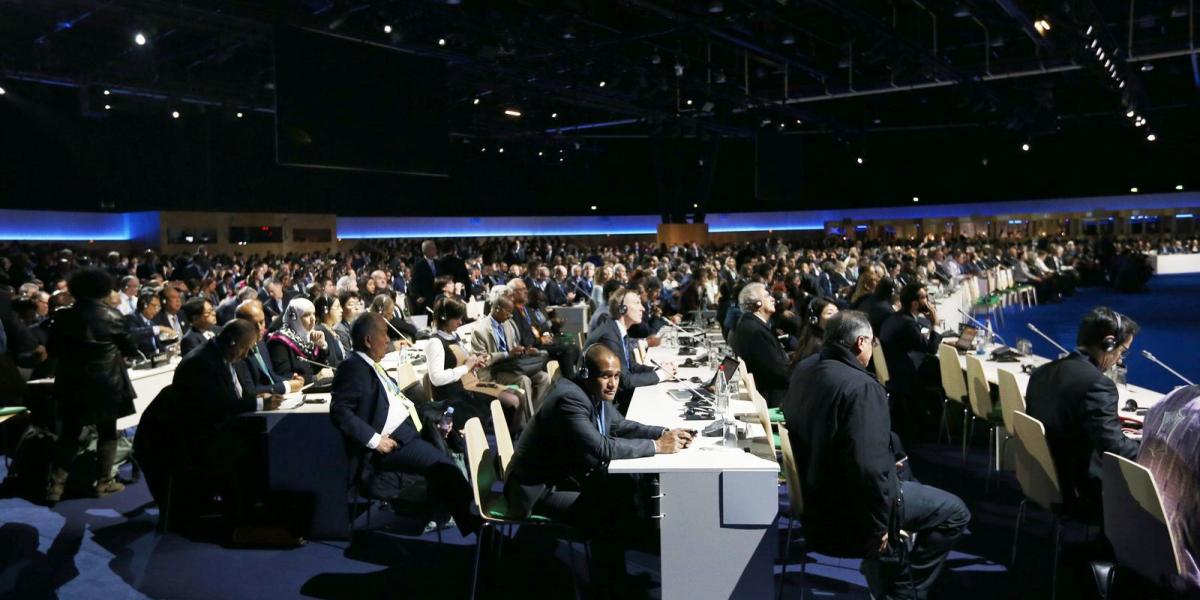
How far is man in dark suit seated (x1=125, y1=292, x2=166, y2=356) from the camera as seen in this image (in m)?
6.89

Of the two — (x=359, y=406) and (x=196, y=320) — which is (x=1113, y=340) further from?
(x=196, y=320)

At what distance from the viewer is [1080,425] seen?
352 centimetres

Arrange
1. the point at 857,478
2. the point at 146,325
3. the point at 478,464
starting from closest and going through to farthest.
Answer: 1. the point at 857,478
2. the point at 478,464
3. the point at 146,325

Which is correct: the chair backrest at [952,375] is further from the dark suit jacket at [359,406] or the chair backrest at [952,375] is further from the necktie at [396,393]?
the dark suit jacket at [359,406]

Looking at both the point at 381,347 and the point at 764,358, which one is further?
the point at 764,358

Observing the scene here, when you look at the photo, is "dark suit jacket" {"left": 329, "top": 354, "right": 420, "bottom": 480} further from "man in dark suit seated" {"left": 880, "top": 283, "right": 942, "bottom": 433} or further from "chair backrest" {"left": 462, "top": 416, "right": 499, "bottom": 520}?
"man in dark suit seated" {"left": 880, "top": 283, "right": 942, "bottom": 433}

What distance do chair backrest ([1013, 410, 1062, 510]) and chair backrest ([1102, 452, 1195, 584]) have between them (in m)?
0.54

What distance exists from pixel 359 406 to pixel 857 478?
2500 millimetres

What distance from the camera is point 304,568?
13.9 ft

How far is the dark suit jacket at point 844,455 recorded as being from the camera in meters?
3.04

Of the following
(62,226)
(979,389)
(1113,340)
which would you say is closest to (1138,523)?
(1113,340)

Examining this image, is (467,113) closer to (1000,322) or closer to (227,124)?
(227,124)

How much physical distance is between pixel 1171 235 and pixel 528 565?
98.1ft

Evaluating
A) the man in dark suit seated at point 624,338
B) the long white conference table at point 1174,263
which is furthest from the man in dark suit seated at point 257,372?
the long white conference table at point 1174,263
